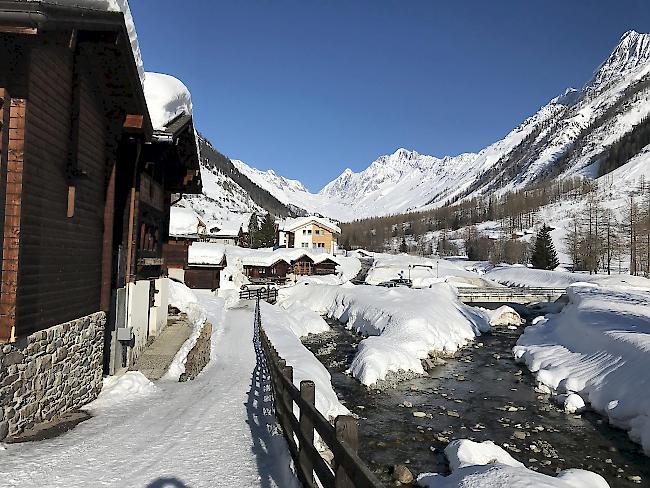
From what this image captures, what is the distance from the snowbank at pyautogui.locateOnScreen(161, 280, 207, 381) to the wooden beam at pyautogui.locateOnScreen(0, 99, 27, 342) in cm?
822

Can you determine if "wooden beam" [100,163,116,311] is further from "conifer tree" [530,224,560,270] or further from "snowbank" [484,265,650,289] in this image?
"conifer tree" [530,224,560,270]

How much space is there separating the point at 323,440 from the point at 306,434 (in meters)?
0.56

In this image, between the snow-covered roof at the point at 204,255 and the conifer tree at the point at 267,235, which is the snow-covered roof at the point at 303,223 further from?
the snow-covered roof at the point at 204,255

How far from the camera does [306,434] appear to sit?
19.0ft

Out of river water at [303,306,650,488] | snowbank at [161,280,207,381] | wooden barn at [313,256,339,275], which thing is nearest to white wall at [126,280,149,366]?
snowbank at [161,280,207,381]

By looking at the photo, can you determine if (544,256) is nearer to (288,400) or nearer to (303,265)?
(303,265)

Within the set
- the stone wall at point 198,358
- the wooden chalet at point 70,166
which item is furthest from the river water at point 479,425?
the wooden chalet at point 70,166

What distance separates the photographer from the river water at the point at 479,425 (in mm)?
12789

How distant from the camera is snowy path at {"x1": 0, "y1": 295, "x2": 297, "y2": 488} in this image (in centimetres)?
623

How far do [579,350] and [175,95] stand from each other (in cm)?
2330

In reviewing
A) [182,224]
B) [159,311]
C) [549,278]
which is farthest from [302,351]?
[549,278]

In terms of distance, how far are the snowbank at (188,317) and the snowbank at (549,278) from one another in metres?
49.5

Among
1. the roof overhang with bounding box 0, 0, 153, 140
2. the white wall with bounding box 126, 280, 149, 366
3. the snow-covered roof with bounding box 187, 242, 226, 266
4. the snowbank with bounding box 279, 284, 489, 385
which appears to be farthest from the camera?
the snow-covered roof with bounding box 187, 242, 226, 266

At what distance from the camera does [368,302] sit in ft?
133
